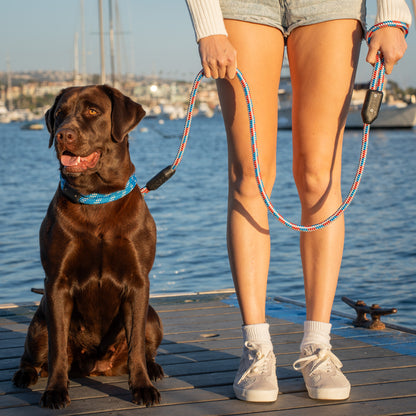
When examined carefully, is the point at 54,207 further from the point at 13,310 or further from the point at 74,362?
the point at 13,310

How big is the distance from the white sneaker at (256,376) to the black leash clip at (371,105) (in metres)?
0.99

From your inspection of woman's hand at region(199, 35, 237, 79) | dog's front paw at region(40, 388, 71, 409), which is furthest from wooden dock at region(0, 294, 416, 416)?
woman's hand at region(199, 35, 237, 79)

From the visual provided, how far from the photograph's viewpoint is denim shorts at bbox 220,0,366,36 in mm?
2484

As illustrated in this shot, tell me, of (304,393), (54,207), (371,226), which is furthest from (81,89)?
(371,226)

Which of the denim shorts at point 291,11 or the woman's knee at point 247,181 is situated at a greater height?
the denim shorts at point 291,11

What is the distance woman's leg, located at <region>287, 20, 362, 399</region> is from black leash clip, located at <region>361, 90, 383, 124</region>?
0.35ft

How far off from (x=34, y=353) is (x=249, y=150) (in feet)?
3.99

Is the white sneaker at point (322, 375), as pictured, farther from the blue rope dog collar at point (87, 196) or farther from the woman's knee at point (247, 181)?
the blue rope dog collar at point (87, 196)

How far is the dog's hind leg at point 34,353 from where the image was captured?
2.78 meters

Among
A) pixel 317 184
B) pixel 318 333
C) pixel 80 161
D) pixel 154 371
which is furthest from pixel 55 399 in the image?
pixel 317 184

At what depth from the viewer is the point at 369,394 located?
2555 mm

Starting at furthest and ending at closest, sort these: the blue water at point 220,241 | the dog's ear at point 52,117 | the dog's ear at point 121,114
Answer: the blue water at point 220,241
the dog's ear at point 52,117
the dog's ear at point 121,114

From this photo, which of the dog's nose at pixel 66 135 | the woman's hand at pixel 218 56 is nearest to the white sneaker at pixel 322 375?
the woman's hand at pixel 218 56

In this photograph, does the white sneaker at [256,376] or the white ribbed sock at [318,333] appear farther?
the white ribbed sock at [318,333]
